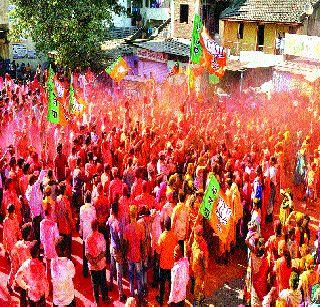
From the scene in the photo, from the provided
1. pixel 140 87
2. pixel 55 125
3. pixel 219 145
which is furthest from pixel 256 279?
pixel 140 87

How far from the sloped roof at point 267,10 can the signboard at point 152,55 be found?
429cm

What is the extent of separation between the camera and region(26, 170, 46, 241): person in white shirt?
8.93 meters

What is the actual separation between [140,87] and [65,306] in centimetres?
1668

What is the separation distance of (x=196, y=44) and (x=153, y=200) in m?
7.59

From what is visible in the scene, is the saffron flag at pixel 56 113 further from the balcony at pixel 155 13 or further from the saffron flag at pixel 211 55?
the balcony at pixel 155 13

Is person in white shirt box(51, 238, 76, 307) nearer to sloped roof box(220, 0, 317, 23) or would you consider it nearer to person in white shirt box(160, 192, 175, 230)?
person in white shirt box(160, 192, 175, 230)

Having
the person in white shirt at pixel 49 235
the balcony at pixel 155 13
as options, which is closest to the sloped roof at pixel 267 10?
the balcony at pixel 155 13

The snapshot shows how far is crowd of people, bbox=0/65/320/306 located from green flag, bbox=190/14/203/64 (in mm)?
1673

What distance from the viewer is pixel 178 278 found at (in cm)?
670

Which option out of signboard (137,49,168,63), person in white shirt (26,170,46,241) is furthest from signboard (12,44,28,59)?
person in white shirt (26,170,46,241)

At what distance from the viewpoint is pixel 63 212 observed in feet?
27.6

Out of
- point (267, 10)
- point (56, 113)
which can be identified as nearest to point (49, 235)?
point (56, 113)

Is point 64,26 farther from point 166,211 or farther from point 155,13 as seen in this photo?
point 166,211

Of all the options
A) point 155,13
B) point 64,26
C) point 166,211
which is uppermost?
point 155,13
